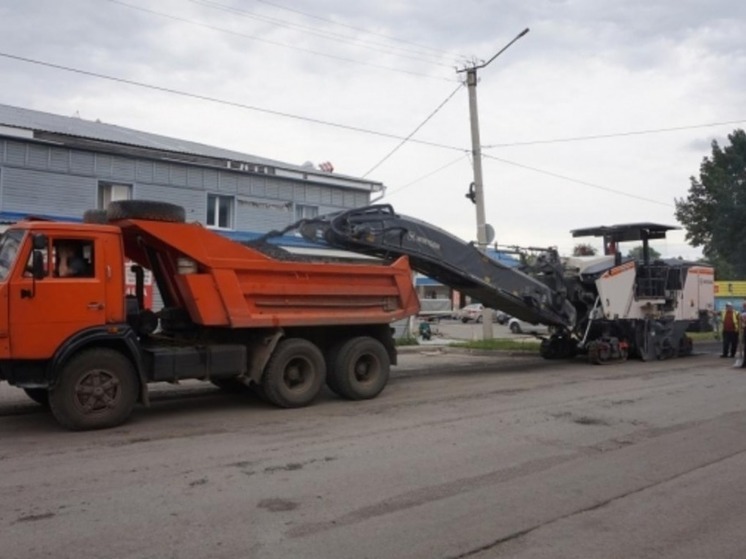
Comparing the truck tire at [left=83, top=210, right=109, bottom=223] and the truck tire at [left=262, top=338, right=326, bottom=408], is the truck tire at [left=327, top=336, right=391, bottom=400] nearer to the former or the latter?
the truck tire at [left=262, top=338, right=326, bottom=408]

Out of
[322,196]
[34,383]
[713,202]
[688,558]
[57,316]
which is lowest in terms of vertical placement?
[688,558]

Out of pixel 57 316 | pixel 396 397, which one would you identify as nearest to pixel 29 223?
pixel 57 316

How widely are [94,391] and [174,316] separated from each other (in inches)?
69.7

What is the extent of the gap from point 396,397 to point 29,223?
5.93m

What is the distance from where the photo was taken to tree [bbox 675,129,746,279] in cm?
5762

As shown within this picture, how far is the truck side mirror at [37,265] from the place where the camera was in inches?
321

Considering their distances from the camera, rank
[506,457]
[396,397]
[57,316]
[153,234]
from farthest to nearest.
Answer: [396,397] < [153,234] < [57,316] < [506,457]

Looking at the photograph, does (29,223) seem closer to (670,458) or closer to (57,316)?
(57,316)

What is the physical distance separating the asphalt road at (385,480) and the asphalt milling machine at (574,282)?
3.03 metres

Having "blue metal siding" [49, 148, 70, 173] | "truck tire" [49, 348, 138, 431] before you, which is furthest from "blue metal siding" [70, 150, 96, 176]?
Answer: "truck tire" [49, 348, 138, 431]

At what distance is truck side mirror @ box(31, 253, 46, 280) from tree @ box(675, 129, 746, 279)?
58947 millimetres

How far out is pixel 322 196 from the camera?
25.3 meters

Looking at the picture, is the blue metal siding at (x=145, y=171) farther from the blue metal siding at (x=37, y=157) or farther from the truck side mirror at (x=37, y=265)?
the truck side mirror at (x=37, y=265)

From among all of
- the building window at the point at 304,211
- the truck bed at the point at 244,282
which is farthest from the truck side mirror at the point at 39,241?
the building window at the point at 304,211
